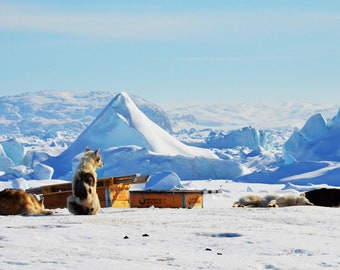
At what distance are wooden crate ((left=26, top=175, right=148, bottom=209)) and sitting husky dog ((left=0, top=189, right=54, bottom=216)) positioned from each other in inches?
174

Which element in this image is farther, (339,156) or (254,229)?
(339,156)

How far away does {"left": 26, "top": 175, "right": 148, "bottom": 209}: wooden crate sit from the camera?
14281 mm

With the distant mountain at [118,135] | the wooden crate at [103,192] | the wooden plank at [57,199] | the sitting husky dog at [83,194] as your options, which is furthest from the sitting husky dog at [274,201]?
the distant mountain at [118,135]

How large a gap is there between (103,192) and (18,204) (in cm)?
481

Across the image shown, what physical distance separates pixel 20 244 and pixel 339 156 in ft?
202

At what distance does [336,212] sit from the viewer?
1005 cm

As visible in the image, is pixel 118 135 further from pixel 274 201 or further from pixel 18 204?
pixel 18 204

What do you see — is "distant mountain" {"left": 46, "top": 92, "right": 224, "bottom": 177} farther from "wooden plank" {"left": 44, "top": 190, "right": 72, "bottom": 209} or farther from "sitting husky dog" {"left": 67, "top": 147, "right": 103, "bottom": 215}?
"sitting husky dog" {"left": 67, "top": 147, "right": 103, "bottom": 215}

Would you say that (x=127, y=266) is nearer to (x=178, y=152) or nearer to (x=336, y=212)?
(x=336, y=212)

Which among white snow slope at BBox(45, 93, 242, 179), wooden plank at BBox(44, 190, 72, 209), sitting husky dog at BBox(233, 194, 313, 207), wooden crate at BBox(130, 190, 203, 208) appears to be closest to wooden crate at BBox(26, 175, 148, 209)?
wooden plank at BBox(44, 190, 72, 209)

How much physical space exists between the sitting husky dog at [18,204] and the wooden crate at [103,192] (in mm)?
4412

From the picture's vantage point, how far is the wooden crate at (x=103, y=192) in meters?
14.3

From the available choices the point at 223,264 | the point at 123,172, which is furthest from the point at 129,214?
the point at 123,172

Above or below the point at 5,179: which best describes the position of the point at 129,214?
above
